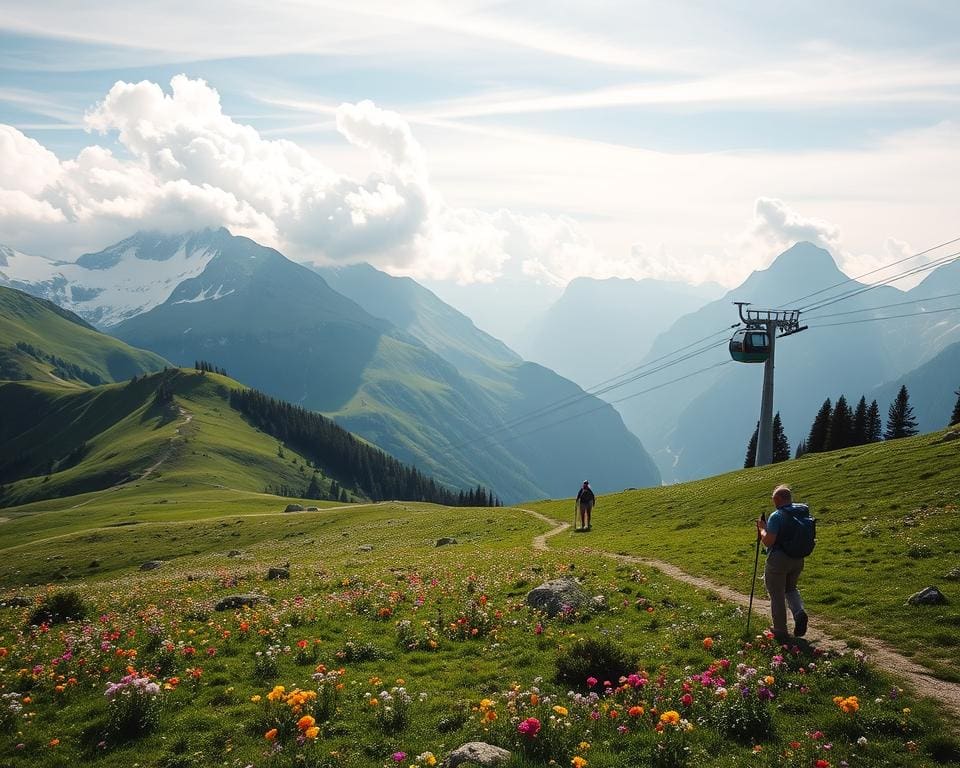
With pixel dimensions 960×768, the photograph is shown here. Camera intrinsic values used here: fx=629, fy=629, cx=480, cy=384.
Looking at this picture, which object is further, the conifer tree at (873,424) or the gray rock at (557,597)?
the conifer tree at (873,424)

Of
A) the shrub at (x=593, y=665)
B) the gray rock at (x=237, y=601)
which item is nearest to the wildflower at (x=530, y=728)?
the shrub at (x=593, y=665)

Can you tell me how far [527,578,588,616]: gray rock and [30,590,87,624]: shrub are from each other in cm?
1488

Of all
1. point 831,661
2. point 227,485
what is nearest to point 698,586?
point 831,661

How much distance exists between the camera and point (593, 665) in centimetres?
1354

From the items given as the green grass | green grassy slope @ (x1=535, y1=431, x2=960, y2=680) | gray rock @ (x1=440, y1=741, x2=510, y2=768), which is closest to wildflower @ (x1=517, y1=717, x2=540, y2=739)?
the green grass

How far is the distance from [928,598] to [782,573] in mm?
4547

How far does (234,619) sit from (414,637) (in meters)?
6.03

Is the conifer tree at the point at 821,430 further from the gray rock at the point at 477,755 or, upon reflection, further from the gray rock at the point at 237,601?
the gray rock at the point at 477,755

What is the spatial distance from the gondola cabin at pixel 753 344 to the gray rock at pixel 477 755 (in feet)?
219

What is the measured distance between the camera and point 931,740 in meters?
9.97

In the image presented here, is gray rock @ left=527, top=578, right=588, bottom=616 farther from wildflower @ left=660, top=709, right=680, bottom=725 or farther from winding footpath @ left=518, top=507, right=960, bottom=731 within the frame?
wildflower @ left=660, top=709, right=680, bottom=725

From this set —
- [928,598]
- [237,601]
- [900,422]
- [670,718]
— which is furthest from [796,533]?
[900,422]

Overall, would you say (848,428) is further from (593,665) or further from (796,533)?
(593,665)

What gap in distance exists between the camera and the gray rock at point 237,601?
21222 millimetres
